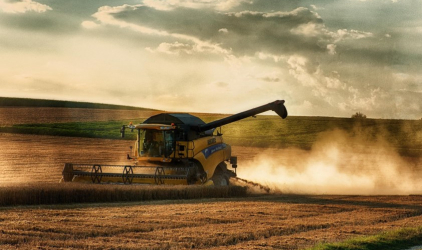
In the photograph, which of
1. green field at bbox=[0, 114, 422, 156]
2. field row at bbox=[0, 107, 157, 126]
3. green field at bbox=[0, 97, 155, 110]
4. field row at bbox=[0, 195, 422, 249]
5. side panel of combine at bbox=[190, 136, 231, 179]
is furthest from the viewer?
green field at bbox=[0, 97, 155, 110]

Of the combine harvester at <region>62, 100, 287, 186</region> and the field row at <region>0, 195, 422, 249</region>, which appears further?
the combine harvester at <region>62, 100, 287, 186</region>

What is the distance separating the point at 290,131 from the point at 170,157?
124 feet

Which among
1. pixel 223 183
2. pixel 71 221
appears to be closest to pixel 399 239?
pixel 71 221

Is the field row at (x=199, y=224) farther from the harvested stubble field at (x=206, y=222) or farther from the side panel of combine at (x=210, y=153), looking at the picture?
the side panel of combine at (x=210, y=153)

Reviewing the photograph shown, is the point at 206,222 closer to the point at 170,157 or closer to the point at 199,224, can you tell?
the point at 199,224

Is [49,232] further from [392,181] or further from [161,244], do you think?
[392,181]

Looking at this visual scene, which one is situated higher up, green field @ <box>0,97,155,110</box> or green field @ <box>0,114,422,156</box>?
green field @ <box>0,97,155,110</box>

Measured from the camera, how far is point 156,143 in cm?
2542

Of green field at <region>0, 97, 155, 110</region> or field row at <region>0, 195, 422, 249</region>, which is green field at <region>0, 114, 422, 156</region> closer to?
green field at <region>0, 97, 155, 110</region>

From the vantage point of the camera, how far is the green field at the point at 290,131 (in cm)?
5328

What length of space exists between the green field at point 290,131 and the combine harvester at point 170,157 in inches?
1073

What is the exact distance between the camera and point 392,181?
34781 millimetres

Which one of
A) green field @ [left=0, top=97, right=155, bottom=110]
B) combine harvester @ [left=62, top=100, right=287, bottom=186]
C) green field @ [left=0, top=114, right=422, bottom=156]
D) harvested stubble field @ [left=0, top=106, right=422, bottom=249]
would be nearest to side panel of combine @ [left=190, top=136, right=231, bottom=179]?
combine harvester @ [left=62, top=100, right=287, bottom=186]

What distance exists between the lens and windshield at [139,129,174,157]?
2511 centimetres
